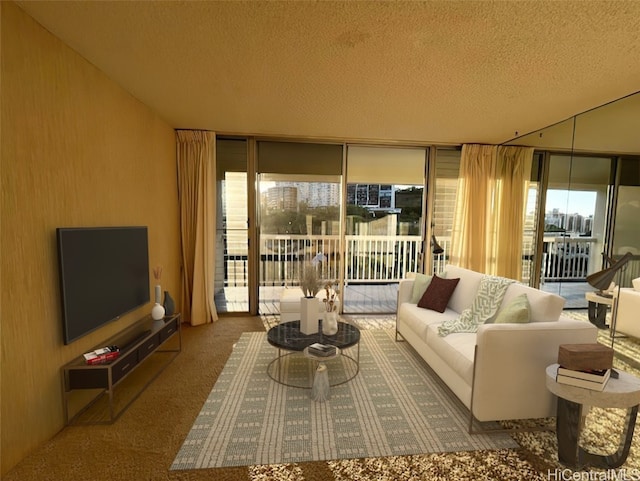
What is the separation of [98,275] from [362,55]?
243 cm

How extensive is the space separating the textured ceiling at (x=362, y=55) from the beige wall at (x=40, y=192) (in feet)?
0.63

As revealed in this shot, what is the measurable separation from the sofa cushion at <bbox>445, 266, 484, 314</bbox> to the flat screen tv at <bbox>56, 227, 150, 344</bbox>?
3076 mm

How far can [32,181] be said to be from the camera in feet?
5.72

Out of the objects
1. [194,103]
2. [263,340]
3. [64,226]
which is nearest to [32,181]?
[64,226]

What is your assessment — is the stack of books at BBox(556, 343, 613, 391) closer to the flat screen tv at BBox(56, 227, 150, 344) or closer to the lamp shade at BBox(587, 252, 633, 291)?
the lamp shade at BBox(587, 252, 633, 291)

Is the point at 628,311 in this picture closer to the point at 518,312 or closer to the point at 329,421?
the point at 518,312

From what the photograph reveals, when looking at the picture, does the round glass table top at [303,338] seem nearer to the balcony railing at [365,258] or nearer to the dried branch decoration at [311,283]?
the dried branch decoration at [311,283]

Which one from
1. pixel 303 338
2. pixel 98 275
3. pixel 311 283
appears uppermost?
pixel 98 275

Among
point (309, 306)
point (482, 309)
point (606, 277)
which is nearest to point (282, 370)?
point (309, 306)

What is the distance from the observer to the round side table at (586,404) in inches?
62.2

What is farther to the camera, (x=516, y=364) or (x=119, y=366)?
(x=119, y=366)

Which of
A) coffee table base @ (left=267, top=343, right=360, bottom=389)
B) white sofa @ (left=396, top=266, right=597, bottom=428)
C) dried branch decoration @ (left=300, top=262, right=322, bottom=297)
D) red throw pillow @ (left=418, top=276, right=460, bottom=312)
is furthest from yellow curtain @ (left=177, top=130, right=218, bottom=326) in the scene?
white sofa @ (left=396, top=266, right=597, bottom=428)

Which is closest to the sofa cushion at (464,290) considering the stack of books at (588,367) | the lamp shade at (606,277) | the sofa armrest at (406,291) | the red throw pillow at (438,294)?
the red throw pillow at (438,294)

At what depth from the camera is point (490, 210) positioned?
4.41 metres
